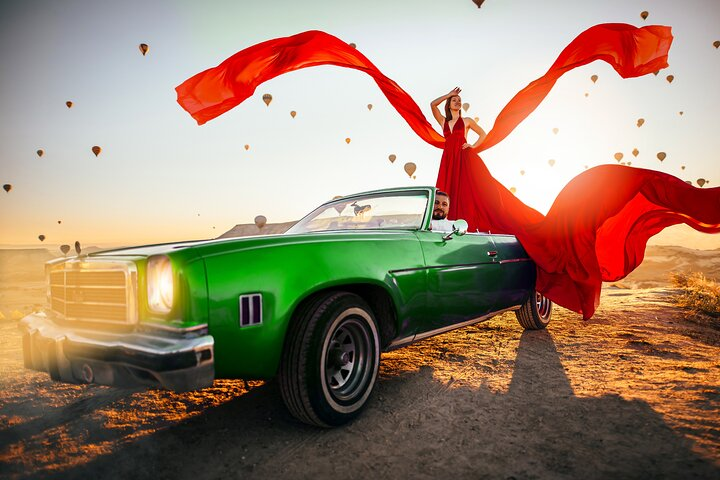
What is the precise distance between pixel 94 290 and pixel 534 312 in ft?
14.7

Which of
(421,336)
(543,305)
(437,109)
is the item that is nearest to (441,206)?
(421,336)

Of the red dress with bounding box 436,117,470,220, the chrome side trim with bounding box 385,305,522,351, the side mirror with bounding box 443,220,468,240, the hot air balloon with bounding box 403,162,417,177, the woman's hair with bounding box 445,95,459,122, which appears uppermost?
the hot air balloon with bounding box 403,162,417,177

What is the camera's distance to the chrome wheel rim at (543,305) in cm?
517

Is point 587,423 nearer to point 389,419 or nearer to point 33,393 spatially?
point 389,419

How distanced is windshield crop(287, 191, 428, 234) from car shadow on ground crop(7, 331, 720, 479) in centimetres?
140

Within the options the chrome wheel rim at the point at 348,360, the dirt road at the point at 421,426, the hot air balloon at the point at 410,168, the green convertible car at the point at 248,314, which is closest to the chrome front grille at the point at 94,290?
the green convertible car at the point at 248,314

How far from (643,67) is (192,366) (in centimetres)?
626

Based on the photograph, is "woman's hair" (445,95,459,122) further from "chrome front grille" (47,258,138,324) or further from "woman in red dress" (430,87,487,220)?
"chrome front grille" (47,258,138,324)

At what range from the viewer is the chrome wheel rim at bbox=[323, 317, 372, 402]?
8.65 feet

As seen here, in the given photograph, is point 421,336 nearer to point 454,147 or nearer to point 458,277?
point 458,277

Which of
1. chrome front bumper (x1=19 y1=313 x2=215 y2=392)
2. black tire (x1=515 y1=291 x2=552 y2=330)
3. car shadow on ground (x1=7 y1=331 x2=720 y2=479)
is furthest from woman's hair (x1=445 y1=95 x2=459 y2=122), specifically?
chrome front bumper (x1=19 y1=313 x2=215 y2=392)

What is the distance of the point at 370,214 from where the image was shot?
4020 millimetres

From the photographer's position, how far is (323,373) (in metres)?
2.41

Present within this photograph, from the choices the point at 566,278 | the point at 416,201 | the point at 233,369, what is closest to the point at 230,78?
the point at 416,201
